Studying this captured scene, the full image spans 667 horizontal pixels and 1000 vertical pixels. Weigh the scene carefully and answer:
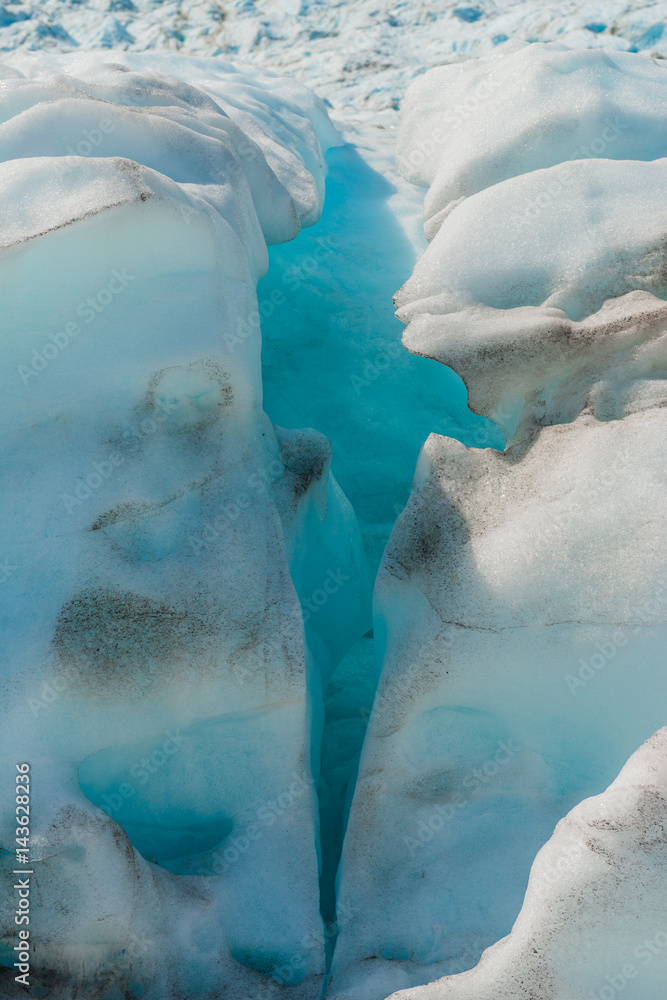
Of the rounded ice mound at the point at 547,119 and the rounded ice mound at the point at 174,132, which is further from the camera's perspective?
the rounded ice mound at the point at 547,119

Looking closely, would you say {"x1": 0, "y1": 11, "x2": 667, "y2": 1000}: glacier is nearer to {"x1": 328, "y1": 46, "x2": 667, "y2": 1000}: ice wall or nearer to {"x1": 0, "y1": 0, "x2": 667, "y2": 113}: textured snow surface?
{"x1": 328, "y1": 46, "x2": 667, "y2": 1000}: ice wall

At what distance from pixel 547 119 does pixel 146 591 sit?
2691mm

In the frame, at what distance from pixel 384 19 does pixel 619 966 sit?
246 inches

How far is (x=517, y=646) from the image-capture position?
1.99 metres

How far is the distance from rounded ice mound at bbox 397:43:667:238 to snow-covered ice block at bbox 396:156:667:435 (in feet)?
1.19

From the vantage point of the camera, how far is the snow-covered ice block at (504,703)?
1877mm

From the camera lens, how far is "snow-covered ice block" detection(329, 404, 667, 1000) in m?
1.88

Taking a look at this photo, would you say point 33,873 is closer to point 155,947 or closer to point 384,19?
point 155,947

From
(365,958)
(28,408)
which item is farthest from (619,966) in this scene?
(28,408)

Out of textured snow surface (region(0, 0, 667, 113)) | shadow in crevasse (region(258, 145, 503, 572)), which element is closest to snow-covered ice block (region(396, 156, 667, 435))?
shadow in crevasse (region(258, 145, 503, 572))

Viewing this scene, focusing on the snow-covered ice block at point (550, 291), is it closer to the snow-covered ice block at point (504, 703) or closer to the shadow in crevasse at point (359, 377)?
the snow-covered ice block at point (504, 703)

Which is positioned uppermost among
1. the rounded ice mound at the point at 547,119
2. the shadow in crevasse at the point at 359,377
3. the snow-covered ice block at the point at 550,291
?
the rounded ice mound at the point at 547,119

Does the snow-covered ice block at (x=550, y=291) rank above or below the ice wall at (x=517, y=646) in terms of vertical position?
above

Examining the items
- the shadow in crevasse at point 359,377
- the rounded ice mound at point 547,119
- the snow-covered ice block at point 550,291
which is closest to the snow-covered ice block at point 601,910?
the snow-covered ice block at point 550,291
